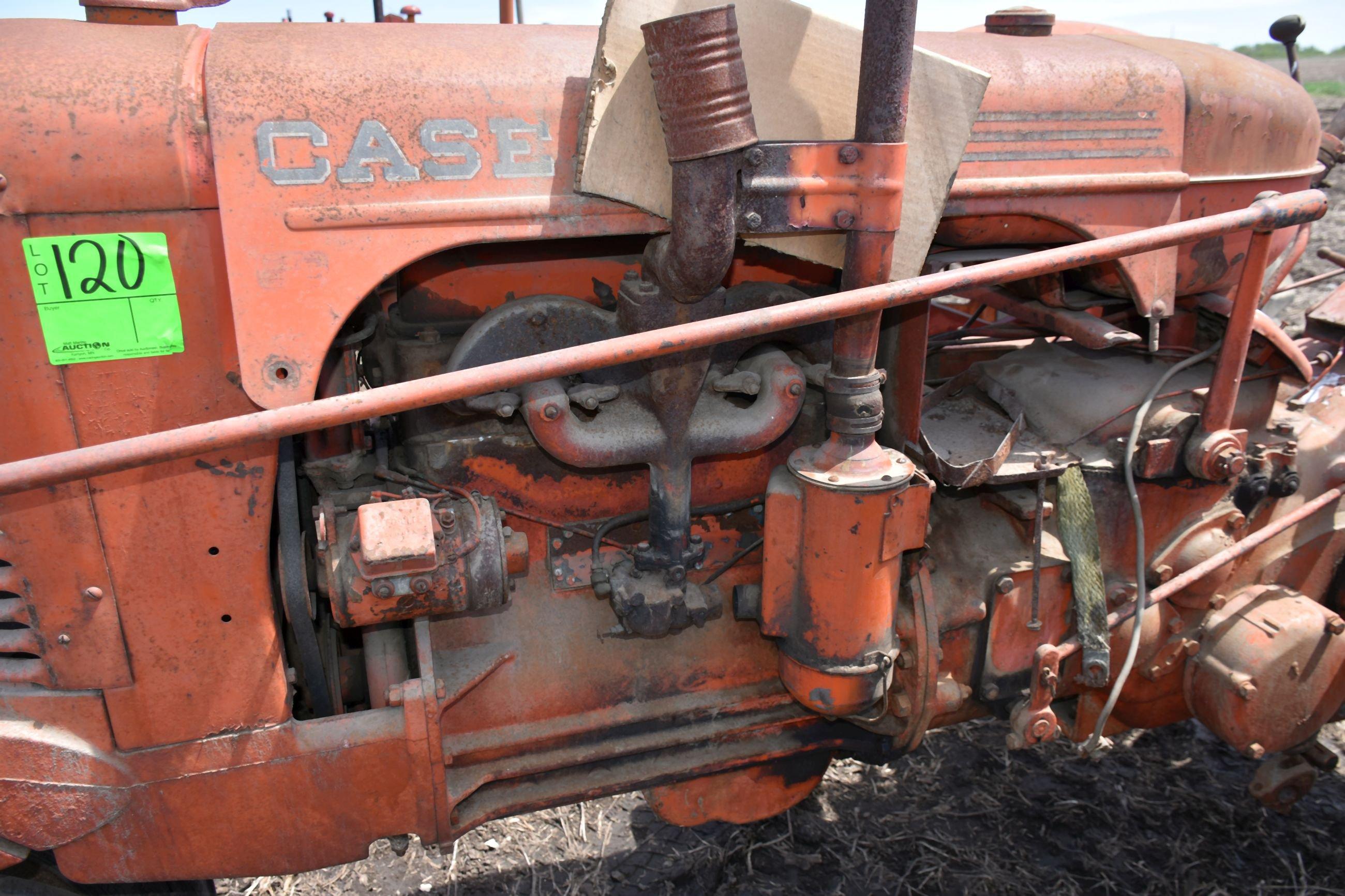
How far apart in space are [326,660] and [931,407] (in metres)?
1.43

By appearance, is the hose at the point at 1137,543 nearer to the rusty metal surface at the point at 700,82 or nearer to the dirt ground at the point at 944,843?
the dirt ground at the point at 944,843

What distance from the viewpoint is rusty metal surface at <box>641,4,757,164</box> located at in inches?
56.8

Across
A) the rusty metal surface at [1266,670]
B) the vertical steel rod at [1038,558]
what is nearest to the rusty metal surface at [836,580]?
the vertical steel rod at [1038,558]

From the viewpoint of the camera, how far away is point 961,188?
186 centimetres

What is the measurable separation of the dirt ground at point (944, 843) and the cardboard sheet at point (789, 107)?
1.67m

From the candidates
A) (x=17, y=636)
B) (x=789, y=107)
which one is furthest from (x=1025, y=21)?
(x=17, y=636)

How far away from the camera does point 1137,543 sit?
215 cm

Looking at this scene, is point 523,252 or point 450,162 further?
point 523,252

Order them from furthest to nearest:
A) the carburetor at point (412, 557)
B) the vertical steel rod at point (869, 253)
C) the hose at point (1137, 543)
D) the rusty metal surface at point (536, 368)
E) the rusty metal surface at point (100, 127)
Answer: the hose at point (1137, 543) → the carburetor at point (412, 557) → the vertical steel rod at point (869, 253) → the rusty metal surface at point (100, 127) → the rusty metal surface at point (536, 368)

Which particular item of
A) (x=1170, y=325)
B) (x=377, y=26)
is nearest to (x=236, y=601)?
(x=377, y=26)

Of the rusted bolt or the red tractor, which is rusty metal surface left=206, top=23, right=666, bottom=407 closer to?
the red tractor

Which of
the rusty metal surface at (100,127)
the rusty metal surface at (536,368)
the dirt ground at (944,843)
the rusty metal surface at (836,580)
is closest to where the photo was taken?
the rusty metal surface at (536,368)

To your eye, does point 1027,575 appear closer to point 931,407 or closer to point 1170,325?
point 931,407

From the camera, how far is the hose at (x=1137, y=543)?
2.08 meters
